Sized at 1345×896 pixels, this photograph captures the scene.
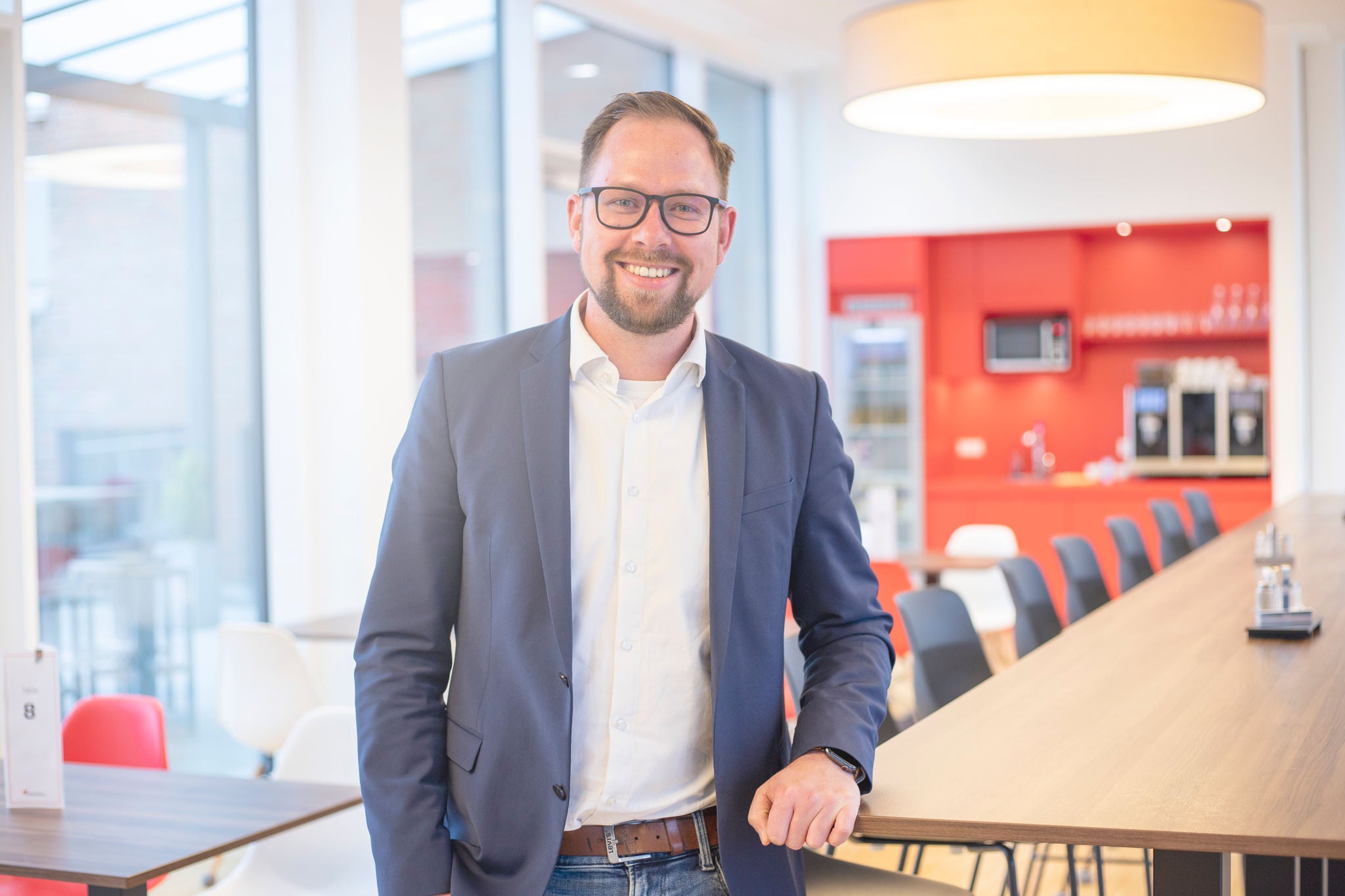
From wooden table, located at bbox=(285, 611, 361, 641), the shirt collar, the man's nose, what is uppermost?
the man's nose

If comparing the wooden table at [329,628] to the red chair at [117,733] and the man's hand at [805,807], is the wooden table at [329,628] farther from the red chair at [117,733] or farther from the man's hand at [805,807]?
the man's hand at [805,807]

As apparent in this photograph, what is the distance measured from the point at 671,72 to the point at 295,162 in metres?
3.68

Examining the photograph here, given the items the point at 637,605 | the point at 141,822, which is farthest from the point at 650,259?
the point at 141,822

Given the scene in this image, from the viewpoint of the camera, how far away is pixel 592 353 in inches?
69.5

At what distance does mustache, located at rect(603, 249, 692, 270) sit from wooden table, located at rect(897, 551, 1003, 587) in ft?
14.6

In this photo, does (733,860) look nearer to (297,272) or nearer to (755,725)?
(755,725)

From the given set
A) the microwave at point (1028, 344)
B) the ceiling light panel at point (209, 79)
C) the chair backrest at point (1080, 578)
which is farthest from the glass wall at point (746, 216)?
the chair backrest at point (1080, 578)

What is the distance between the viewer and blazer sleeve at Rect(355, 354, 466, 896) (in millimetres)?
1627

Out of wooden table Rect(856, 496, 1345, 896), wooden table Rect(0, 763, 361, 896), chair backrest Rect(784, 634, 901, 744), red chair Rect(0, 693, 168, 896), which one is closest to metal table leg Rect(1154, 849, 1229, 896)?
wooden table Rect(856, 496, 1345, 896)

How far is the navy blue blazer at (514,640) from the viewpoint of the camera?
5.36 feet

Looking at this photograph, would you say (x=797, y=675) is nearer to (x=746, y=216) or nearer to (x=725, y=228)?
(x=725, y=228)

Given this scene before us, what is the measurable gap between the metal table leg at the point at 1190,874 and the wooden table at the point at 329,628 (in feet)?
10.1

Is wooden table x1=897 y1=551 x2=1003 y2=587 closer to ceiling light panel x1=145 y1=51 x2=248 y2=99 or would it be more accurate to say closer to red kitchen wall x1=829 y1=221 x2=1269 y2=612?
red kitchen wall x1=829 y1=221 x2=1269 y2=612

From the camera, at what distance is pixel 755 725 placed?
5.61 ft
